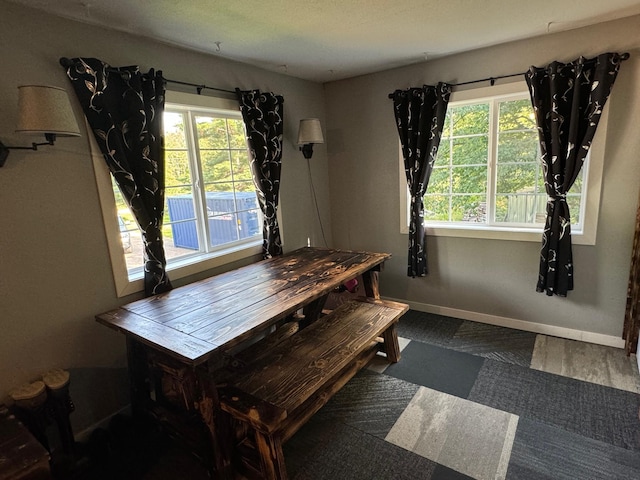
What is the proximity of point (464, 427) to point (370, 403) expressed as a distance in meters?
0.54

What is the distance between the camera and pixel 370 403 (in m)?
2.16

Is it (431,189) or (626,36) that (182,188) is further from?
(626,36)

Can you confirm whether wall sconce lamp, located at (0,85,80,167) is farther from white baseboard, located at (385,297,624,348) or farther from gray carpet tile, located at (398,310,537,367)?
white baseboard, located at (385,297,624,348)

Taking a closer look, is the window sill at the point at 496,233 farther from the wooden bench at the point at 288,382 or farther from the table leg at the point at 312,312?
the table leg at the point at 312,312

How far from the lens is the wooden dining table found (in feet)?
5.05

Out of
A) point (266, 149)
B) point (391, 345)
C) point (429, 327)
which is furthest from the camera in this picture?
point (429, 327)

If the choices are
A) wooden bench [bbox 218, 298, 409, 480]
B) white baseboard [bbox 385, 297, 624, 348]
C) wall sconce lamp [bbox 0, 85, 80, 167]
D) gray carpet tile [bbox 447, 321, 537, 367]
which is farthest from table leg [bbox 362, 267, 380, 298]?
wall sconce lamp [bbox 0, 85, 80, 167]

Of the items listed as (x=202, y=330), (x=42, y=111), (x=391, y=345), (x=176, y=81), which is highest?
(x=176, y=81)

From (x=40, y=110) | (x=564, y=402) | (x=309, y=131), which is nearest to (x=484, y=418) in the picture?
(x=564, y=402)

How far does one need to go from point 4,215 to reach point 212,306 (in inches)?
41.8

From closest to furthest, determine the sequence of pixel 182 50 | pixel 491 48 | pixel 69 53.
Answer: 1. pixel 69 53
2. pixel 182 50
3. pixel 491 48

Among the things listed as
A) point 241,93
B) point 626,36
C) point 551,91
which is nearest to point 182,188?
point 241,93

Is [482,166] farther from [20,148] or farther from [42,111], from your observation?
[20,148]

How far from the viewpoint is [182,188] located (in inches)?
99.3
